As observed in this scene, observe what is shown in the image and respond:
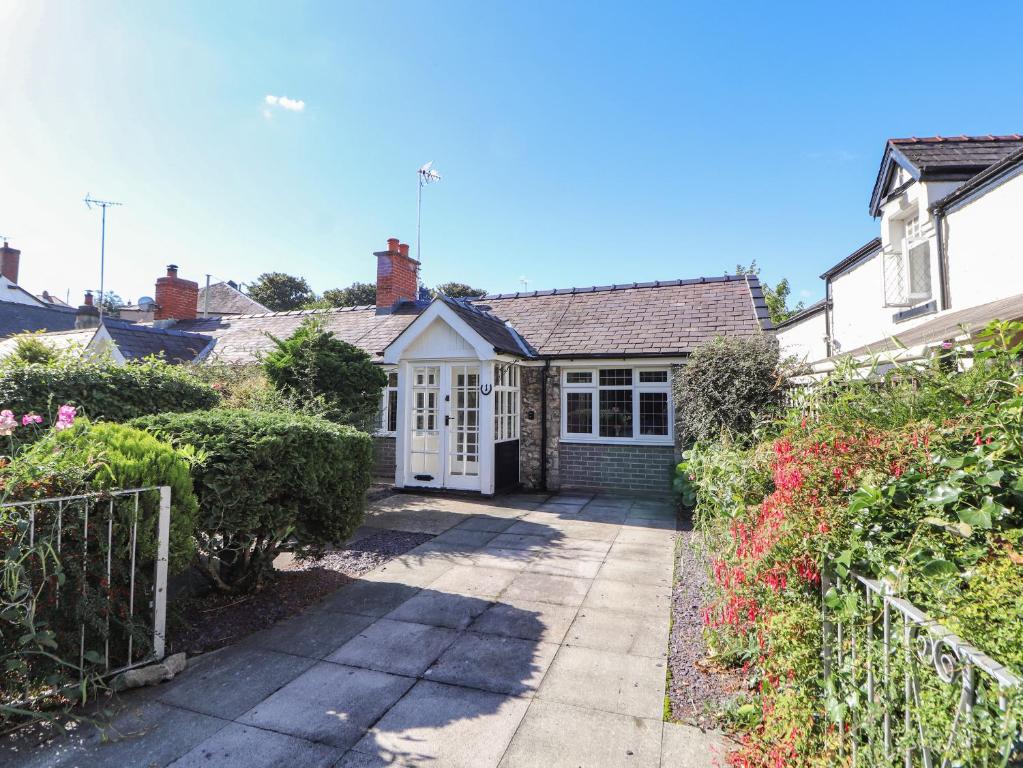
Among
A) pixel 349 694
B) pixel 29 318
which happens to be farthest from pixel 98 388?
pixel 29 318

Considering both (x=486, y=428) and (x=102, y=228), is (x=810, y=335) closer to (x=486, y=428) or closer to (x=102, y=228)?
(x=486, y=428)

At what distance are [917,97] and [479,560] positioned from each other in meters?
10.6

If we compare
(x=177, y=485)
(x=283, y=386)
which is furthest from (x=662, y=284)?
(x=177, y=485)

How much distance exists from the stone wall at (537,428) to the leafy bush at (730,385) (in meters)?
3.51

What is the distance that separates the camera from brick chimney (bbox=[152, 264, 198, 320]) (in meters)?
20.5

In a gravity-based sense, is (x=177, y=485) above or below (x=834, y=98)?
below

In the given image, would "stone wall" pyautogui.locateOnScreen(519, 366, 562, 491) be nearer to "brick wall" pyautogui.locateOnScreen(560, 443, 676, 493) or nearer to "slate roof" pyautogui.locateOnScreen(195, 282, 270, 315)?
"brick wall" pyautogui.locateOnScreen(560, 443, 676, 493)

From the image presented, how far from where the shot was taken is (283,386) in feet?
30.5

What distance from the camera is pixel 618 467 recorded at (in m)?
11.4

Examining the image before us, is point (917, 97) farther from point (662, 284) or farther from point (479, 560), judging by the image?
point (479, 560)

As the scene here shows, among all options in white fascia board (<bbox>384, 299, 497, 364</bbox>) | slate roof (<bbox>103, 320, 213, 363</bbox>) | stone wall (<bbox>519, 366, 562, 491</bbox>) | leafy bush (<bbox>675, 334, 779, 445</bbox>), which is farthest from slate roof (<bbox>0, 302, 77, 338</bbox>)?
leafy bush (<bbox>675, 334, 779, 445</bbox>)

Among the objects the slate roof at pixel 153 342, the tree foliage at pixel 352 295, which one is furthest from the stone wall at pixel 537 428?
the tree foliage at pixel 352 295

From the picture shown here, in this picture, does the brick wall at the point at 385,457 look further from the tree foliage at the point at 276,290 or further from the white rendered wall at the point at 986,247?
the tree foliage at the point at 276,290

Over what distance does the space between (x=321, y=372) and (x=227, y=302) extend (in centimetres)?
3551
